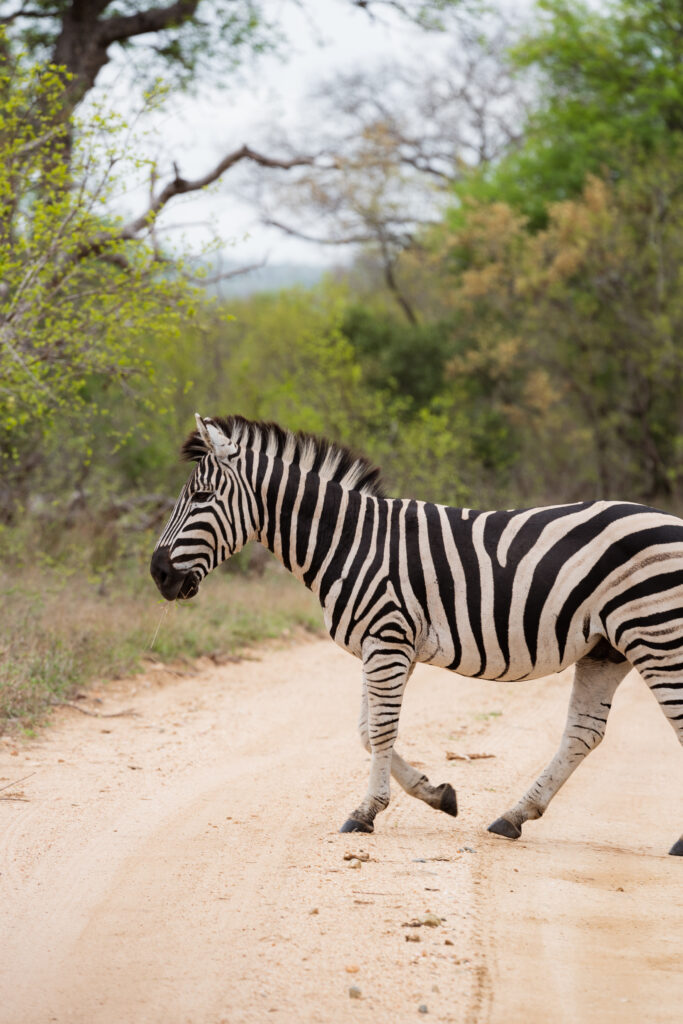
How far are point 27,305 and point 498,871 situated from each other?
6347 millimetres

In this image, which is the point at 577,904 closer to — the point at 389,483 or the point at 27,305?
the point at 27,305

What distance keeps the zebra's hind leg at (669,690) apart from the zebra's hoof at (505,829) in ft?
3.32

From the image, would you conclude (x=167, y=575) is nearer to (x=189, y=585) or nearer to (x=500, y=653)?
(x=189, y=585)

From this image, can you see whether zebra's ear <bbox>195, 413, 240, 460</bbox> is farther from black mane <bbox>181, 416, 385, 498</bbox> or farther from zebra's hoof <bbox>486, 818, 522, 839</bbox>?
zebra's hoof <bbox>486, 818, 522, 839</bbox>

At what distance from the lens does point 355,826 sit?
540 cm

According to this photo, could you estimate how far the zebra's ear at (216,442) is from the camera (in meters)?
5.68

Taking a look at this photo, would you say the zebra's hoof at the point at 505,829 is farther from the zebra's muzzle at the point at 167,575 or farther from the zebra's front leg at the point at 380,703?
the zebra's muzzle at the point at 167,575

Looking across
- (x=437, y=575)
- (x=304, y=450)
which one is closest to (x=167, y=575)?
(x=304, y=450)

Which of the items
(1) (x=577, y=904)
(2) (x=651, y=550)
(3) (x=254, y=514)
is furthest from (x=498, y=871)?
(3) (x=254, y=514)

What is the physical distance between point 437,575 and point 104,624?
5413mm

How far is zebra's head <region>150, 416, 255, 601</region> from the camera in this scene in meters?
5.62

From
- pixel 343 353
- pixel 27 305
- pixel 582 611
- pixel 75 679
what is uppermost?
pixel 343 353

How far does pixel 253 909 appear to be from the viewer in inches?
171

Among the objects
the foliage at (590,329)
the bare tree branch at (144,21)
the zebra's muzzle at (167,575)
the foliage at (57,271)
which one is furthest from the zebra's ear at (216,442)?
the foliage at (590,329)
